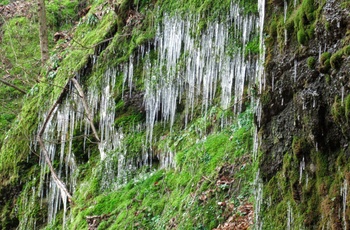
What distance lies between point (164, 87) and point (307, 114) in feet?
19.3

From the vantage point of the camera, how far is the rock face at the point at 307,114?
172 inches

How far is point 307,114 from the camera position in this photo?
4.80 meters

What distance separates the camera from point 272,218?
5285 mm

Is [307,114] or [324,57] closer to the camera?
[324,57]

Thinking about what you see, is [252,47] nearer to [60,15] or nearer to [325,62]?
[325,62]

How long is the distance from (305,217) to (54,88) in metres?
9.26

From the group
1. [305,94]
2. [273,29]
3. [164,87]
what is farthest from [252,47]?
[305,94]

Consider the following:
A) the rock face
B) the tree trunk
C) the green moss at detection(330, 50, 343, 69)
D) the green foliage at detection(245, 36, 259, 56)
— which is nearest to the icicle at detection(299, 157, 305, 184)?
the rock face

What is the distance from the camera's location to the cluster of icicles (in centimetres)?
938

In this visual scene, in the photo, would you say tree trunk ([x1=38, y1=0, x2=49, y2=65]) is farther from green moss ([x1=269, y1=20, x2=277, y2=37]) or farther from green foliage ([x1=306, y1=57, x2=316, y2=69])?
green foliage ([x1=306, y1=57, x2=316, y2=69])

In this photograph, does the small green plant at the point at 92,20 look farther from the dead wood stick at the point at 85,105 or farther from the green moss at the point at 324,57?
the green moss at the point at 324,57

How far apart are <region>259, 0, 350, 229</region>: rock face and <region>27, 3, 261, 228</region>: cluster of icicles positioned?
358cm

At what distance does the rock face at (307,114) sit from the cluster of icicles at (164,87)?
11.7ft

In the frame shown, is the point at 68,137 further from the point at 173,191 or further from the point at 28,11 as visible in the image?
the point at 28,11
